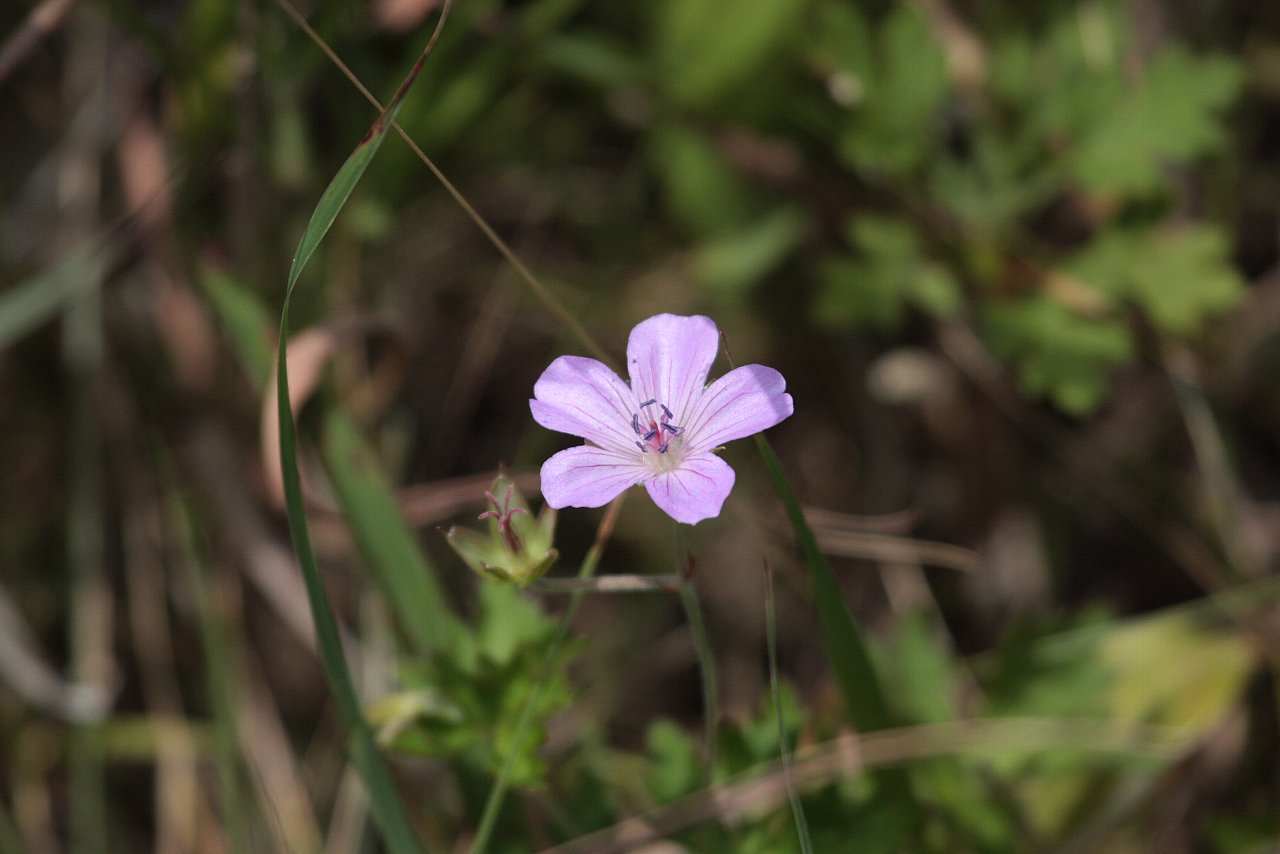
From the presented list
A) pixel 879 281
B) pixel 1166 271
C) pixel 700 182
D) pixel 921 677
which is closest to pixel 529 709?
pixel 921 677

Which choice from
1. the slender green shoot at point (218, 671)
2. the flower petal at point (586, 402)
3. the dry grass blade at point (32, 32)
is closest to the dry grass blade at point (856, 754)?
the flower petal at point (586, 402)

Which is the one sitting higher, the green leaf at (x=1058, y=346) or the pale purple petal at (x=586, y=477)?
the green leaf at (x=1058, y=346)

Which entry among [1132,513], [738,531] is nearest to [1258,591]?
[1132,513]

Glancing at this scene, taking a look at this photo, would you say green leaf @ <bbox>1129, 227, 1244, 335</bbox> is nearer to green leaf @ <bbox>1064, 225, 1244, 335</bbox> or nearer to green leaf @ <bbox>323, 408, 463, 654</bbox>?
green leaf @ <bbox>1064, 225, 1244, 335</bbox>

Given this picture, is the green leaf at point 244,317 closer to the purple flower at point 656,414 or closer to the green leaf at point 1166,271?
the purple flower at point 656,414

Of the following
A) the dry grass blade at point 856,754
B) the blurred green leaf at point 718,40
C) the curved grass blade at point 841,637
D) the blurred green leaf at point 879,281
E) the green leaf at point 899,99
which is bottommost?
the dry grass blade at point 856,754

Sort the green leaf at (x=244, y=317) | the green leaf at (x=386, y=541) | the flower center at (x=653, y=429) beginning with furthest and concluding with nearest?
the green leaf at (x=244, y=317) < the green leaf at (x=386, y=541) < the flower center at (x=653, y=429)

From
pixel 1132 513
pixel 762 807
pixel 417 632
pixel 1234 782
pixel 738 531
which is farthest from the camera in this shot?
pixel 738 531

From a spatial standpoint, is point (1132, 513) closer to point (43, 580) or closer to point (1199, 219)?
point (1199, 219)

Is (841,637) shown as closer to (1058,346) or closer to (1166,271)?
(1058,346)
